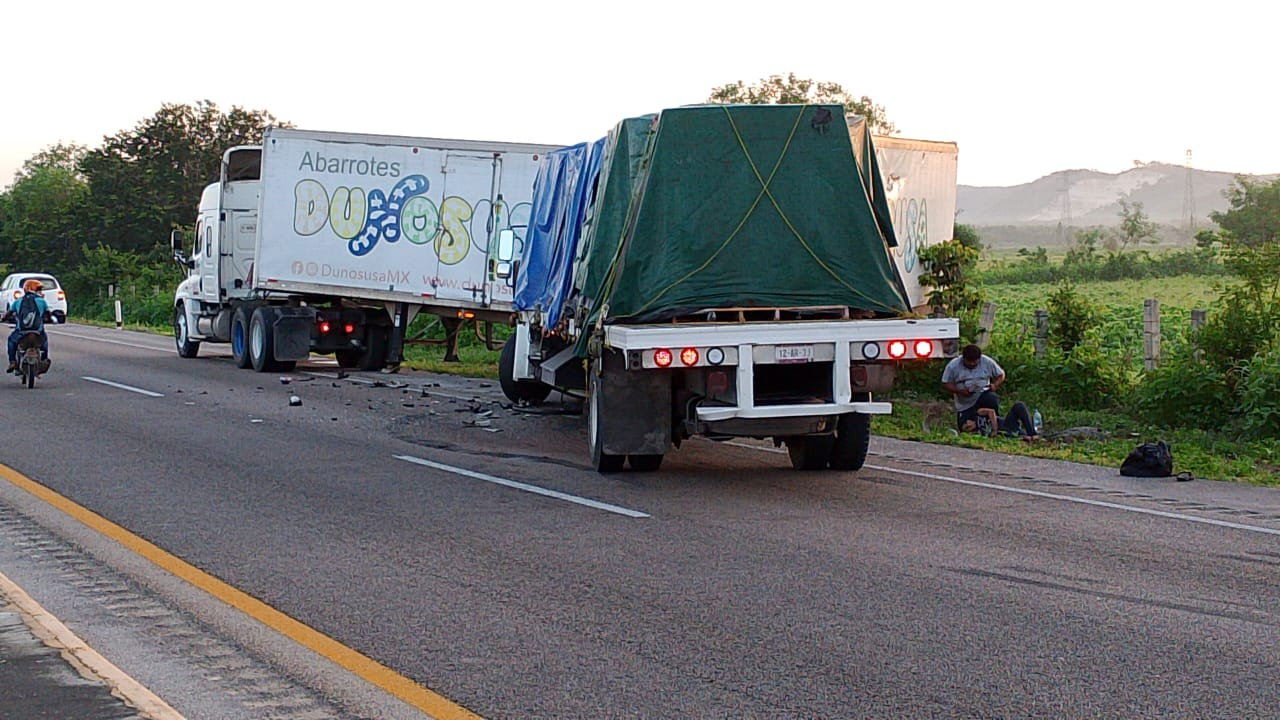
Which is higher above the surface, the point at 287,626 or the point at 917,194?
the point at 917,194

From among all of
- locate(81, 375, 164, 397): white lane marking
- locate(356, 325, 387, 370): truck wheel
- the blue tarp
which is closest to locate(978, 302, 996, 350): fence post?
the blue tarp

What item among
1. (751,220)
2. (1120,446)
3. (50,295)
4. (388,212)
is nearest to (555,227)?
(751,220)

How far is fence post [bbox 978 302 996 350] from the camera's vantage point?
61.3ft

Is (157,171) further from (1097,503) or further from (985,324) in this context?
(1097,503)

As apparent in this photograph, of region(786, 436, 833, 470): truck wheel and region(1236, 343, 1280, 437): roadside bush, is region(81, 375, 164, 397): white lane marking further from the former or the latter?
region(1236, 343, 1280, 437): roadside bush

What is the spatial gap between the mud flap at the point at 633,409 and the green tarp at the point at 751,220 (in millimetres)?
439

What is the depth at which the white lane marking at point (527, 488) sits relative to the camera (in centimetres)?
973

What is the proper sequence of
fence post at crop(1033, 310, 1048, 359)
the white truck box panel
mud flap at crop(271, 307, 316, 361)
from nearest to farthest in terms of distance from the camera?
fence post at crop(1033, 310, 1048, 359)
the white truck box panel
mud flap at crop(271, 307, 316, 361)

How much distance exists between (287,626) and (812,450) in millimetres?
6116

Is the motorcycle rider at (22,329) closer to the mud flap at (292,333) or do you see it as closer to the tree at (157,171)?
the mud flap at (292,333)

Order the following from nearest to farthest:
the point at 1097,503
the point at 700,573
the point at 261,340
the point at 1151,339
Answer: the point at 700,573 → the point at 1097,503 → the point at 1151,339 → the point at 261,340

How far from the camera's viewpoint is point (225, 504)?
10078 millimetres

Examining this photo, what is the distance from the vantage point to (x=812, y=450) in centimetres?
1182

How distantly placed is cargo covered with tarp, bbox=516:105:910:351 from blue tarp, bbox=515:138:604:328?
1.84 meters
